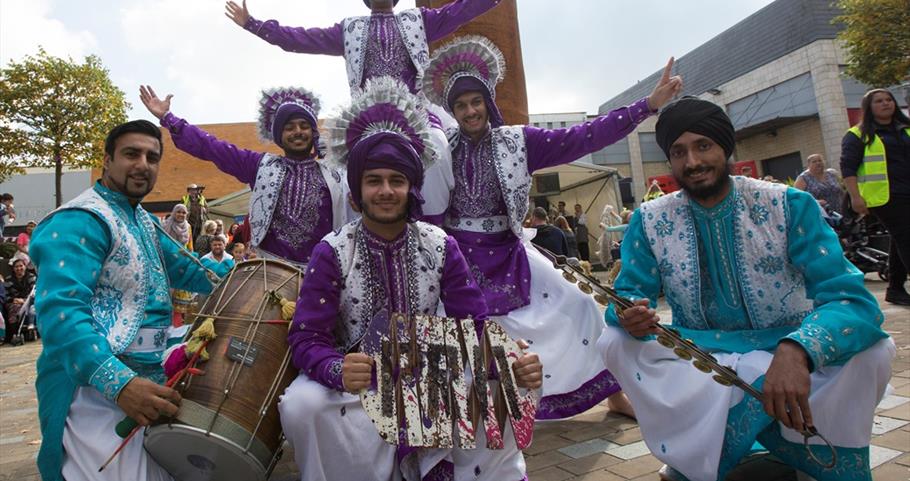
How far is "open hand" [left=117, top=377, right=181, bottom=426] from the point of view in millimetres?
2014

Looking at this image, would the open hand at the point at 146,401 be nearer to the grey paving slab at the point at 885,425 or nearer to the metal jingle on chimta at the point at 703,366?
the metal jingle on chimta at the point at 703,366

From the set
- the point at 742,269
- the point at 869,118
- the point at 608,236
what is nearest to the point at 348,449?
the point at 742,269

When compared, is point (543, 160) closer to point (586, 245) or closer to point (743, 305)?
point (743, 305)

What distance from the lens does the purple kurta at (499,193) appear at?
136 inches

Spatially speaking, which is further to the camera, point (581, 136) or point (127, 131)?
point (581, 136)

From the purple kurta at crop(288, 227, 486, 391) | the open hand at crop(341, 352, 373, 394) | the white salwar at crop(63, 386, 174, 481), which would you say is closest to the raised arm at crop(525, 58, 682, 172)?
the purple kurta at crop(288, 227, 486, 391)

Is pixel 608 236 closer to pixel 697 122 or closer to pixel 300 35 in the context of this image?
pixel 300 35

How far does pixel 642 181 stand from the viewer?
34.2 m

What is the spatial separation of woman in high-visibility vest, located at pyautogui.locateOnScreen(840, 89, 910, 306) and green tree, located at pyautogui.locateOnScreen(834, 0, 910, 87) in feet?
58.8

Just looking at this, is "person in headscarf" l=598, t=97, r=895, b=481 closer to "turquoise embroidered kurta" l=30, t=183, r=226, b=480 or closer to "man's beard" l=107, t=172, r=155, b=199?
"turquoise embroidered kurta" l=30, t=183, r=226, b=480

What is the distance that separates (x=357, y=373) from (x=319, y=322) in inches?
15.6

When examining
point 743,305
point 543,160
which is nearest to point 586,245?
point 543,160

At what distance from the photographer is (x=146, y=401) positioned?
2016 mm

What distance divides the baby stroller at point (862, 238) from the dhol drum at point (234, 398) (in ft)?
30.3
